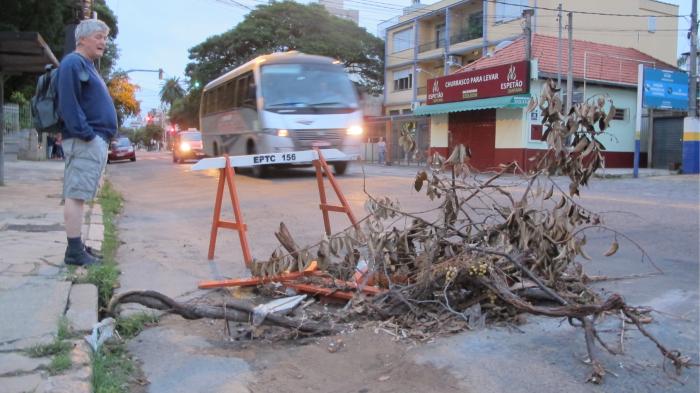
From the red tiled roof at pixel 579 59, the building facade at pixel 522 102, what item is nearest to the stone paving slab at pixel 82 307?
the building facade at pixel 522 102

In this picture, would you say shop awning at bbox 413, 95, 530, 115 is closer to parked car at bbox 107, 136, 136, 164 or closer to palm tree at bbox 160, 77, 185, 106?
parked car at bbox 107, 136, 136, 164

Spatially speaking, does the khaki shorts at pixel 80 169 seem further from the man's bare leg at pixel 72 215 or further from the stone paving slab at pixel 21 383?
the stone paving slab at pixel 21 383

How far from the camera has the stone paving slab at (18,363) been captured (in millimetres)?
2690

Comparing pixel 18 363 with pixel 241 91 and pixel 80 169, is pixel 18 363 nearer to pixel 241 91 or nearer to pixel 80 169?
pixel 80 169

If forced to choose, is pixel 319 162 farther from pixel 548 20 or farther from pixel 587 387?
pixel 548 20

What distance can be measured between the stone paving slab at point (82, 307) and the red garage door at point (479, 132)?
70.6ft

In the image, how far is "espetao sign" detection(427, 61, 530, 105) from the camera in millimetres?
22531

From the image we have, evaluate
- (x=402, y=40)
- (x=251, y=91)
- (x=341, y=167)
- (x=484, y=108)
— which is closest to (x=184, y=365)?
(x=251, y=91)

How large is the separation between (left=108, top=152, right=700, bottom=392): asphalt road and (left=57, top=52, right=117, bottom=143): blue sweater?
1.22 metres

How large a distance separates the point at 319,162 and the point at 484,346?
2699mm

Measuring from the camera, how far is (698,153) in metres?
20.7

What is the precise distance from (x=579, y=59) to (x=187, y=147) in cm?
1851

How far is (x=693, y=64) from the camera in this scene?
20000mm

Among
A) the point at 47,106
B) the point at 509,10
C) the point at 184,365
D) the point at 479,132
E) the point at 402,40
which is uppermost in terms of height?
the point at 509,10
